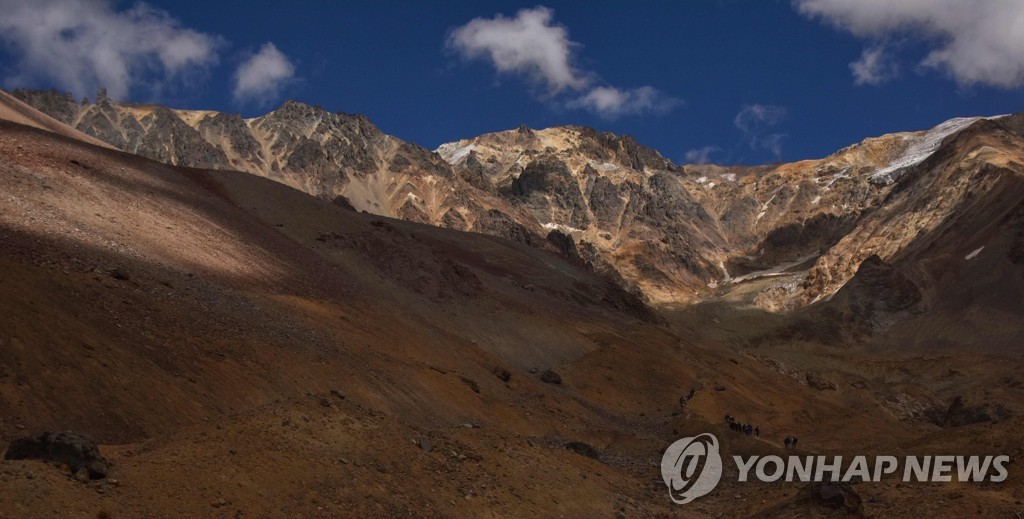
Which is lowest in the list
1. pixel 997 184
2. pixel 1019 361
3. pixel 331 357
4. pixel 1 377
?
pixel 1 377

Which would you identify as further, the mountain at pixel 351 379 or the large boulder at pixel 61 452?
the mountain at pixel 351 379

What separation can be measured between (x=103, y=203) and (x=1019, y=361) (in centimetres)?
9039

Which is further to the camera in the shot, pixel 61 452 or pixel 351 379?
pixel 351 379

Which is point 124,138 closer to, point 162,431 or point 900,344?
point 900,344

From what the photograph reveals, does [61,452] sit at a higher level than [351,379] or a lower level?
lower

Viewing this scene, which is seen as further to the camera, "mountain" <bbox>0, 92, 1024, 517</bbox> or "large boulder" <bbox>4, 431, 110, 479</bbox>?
"mountain" <bbox>0, 92, 1024, 517</bbox>

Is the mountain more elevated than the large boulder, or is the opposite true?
the mountain

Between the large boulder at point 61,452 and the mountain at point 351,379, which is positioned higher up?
the mountain at point 351,379

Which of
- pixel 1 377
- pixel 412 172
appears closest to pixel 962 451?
pixel 1 377

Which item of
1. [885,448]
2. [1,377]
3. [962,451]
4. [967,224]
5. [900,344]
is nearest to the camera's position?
[1,377]

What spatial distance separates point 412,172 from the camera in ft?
642

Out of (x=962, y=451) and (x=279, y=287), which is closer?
(x=962, y=451)

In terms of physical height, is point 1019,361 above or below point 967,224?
below

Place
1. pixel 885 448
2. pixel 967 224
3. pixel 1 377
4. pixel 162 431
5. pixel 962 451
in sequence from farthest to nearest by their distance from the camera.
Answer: pixel 967 224
pixel 885 448
pixel 962 451
pixel 162 431
pixel 1 377
